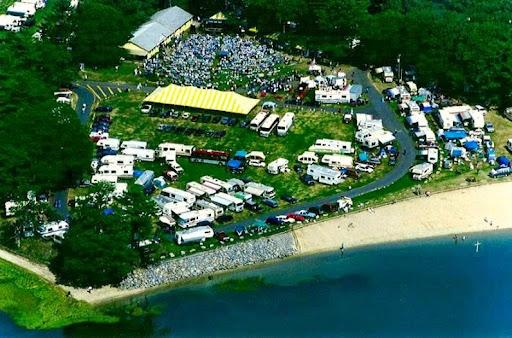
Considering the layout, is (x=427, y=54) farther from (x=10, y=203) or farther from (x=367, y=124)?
(x=10, y=203)

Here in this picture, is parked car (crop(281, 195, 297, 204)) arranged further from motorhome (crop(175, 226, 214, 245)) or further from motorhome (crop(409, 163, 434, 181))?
motorhome (crop(409, 163, 434, 181))

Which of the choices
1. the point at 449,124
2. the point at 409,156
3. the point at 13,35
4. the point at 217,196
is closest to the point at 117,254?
the point at 217,196

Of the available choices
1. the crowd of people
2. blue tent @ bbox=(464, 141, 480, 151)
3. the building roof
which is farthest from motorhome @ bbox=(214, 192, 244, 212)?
the building roof

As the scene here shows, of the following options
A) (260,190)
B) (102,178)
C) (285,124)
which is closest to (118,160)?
(102,178)

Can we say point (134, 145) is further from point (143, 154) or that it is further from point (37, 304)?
point (37, 304)

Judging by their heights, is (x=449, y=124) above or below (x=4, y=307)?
above

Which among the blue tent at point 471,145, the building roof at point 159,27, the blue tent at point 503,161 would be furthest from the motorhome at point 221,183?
the building roof at point 159,27
